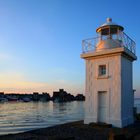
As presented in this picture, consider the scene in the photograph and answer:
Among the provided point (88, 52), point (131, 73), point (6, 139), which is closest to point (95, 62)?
point (88, 52)

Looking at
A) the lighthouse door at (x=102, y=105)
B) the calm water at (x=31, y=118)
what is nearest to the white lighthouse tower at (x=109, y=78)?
the lighthouse door at (x=102, y=105)

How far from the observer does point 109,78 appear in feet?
59.9

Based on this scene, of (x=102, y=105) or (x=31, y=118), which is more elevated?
(x=102, y=105)

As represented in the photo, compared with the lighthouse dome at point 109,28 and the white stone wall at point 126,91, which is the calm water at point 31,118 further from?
the lighthouse dome at point 109,28

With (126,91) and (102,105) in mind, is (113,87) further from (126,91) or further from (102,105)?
(102,105)

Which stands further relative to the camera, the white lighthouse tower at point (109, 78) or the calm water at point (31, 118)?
the calm water at point (31, 118)

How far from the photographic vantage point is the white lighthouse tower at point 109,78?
698 inches

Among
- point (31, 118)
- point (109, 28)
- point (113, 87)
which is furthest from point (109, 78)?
point (31, 118)

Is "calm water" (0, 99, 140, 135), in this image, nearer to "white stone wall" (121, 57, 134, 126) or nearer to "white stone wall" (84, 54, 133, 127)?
"white stone wall" (84, 54, 133, 127)

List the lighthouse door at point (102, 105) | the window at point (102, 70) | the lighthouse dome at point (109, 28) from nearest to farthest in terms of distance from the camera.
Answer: the lighthouse door at point (102, 105) → the lighthouse dome at point (109, 28) → the window at point (102, 70)

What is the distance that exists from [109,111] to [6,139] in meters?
7.98

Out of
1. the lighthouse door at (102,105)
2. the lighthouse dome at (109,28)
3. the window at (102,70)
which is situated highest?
the lighthouse dome at (109,28)

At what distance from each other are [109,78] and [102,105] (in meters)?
2.21

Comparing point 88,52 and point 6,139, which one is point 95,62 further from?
point 6,139
